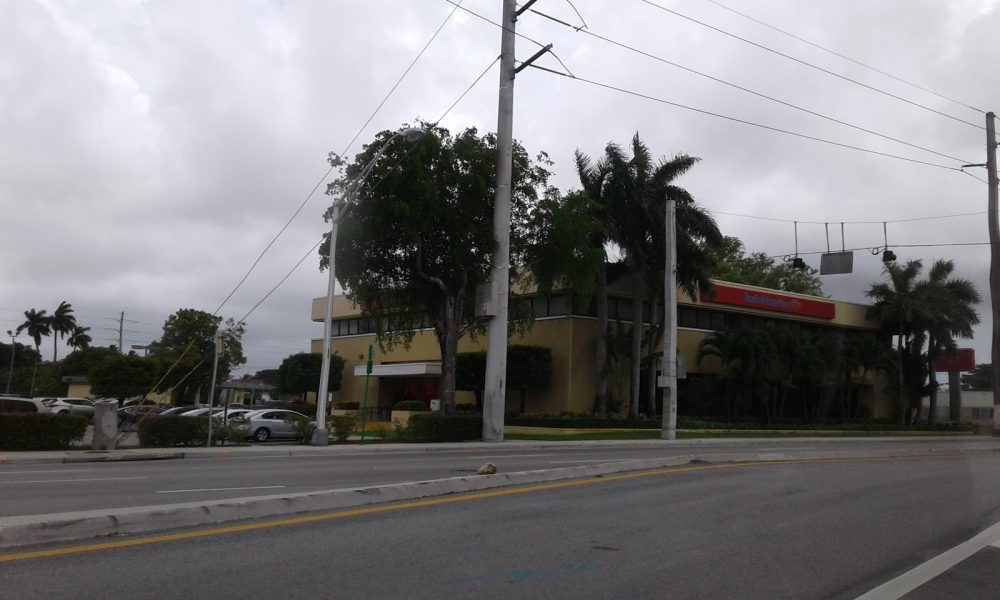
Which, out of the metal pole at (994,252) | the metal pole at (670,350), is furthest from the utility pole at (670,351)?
the metal pole at (994,252)

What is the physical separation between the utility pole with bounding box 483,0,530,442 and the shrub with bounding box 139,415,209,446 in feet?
31.3

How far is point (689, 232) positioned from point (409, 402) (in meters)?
17.4

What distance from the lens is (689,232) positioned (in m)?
40.4

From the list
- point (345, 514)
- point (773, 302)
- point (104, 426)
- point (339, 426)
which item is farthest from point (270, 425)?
point (773, 302)

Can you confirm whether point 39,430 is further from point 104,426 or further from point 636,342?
point 636,342

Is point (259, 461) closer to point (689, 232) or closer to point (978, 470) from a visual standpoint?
point (978, 470)

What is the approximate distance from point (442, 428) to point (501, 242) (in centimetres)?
667

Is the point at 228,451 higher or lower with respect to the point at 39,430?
lower

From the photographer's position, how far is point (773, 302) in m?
50.5

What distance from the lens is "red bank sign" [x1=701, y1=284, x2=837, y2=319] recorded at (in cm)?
4778

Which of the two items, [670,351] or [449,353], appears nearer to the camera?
[449,353]

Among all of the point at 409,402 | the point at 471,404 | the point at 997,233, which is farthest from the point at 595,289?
the point at 997,233

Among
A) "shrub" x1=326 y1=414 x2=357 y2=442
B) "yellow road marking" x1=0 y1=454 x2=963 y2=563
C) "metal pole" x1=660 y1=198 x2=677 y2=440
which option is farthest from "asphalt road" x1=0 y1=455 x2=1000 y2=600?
"metal pole" x1=660 y1=198 x2=677 y2=440

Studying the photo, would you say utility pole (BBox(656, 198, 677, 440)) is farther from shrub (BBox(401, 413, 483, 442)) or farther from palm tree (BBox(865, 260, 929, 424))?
palm tree (BBox(865, 260, 929, 424))
